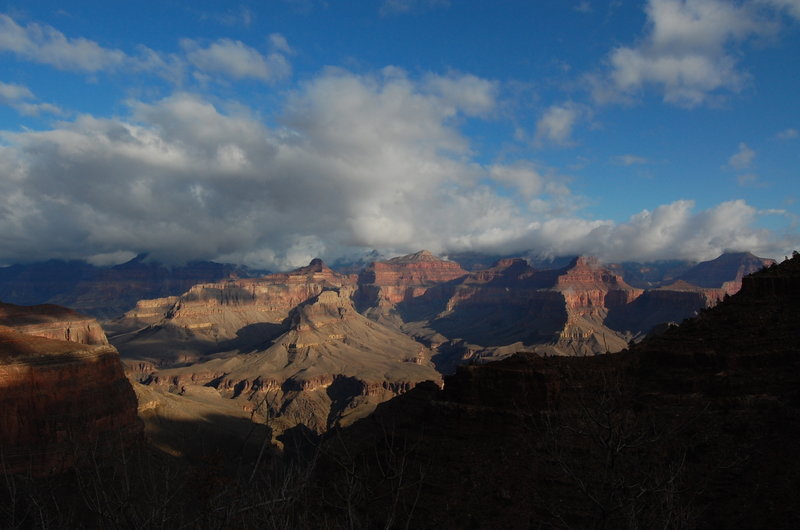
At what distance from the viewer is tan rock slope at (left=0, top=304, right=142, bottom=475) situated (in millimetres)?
63656

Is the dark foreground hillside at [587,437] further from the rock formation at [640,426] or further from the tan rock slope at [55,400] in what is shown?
the tan rock slope at [55,400]

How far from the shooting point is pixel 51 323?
111m

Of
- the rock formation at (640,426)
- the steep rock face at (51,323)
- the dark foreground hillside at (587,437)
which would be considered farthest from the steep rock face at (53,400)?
the rock formation at (640,426)

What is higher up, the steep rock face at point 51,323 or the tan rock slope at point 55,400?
the steep rock face at point 51,323

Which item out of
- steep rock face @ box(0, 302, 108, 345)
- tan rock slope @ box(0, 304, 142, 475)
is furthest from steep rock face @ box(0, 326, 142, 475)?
steep rock face @ box(0, 302, 108, 345)

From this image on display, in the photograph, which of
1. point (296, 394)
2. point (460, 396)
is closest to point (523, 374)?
point (460, 396)

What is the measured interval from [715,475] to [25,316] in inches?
5173

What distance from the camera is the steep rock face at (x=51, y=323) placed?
342ft

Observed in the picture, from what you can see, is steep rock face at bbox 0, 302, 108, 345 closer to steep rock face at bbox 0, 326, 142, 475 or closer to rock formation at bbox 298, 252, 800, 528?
steep rock face at bbox 0, 326, 142, 475

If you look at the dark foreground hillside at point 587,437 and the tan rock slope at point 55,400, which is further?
the tan rock slope at point 55,400

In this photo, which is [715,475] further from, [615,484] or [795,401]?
[615,484]

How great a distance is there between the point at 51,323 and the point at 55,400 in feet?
168

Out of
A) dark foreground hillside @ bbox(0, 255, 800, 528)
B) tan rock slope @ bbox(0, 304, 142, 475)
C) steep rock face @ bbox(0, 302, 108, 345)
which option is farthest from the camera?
steep rock face @ bbox(0, 302, 108, 345)

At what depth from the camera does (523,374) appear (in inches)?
1673
